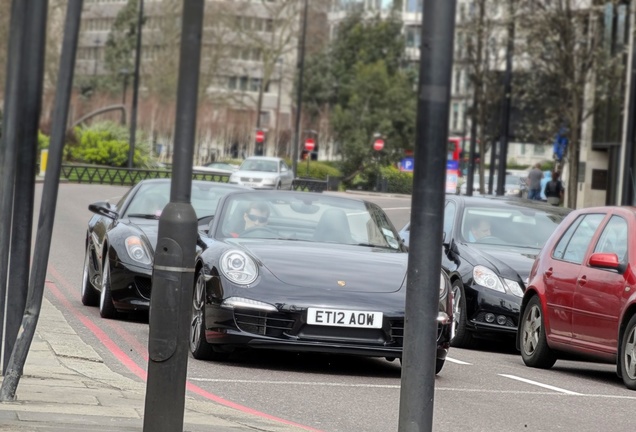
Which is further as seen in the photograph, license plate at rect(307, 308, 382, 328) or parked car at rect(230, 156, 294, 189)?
parked car at rect(230, 156, 294, 189)

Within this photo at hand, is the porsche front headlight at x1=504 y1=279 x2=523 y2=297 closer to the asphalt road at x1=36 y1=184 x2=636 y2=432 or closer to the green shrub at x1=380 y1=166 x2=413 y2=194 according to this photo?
the asphalt road at x1=36 y1=184 x2=636 y2=432

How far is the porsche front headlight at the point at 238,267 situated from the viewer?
10.8 metres

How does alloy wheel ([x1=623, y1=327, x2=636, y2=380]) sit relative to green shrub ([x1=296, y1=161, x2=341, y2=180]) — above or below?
below

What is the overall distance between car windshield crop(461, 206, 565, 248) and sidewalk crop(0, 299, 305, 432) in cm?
577

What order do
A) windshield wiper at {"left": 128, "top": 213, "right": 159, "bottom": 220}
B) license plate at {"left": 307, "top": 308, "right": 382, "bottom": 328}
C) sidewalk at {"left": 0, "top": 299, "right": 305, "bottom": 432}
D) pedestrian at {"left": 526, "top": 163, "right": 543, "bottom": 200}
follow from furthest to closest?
pedestrian at {"left": 526, "top": 163, "right": 543, "bottom": 200}
windshield wiper at {"left": 128, "top": 213, "right": 159, "bottom": 220}
license plate at {"left": 307, "top": 308, "right": 382, "bottom": 328}
sidewalk at {"left": 0, "top": 299, "right": 305, "bottom": 432}

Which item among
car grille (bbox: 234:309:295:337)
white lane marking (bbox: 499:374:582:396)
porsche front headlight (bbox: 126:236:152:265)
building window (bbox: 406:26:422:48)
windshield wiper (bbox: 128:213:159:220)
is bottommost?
white lane marking (bbox: 499:374:582:396)

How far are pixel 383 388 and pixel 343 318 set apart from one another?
62 cm

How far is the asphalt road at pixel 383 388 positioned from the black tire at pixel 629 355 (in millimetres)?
108

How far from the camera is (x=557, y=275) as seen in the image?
12609mm

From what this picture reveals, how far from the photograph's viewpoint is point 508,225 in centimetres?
1574

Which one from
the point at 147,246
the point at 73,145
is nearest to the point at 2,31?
the point at 73,145

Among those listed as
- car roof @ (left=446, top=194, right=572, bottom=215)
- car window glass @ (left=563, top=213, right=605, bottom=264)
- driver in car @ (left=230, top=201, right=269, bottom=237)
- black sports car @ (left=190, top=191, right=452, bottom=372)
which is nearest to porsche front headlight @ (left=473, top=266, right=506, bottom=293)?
car window glass @ (left=563, top=213, right=605, bottom=264)

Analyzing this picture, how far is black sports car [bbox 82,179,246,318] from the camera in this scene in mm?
13688

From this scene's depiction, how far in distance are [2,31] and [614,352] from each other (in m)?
60.9
